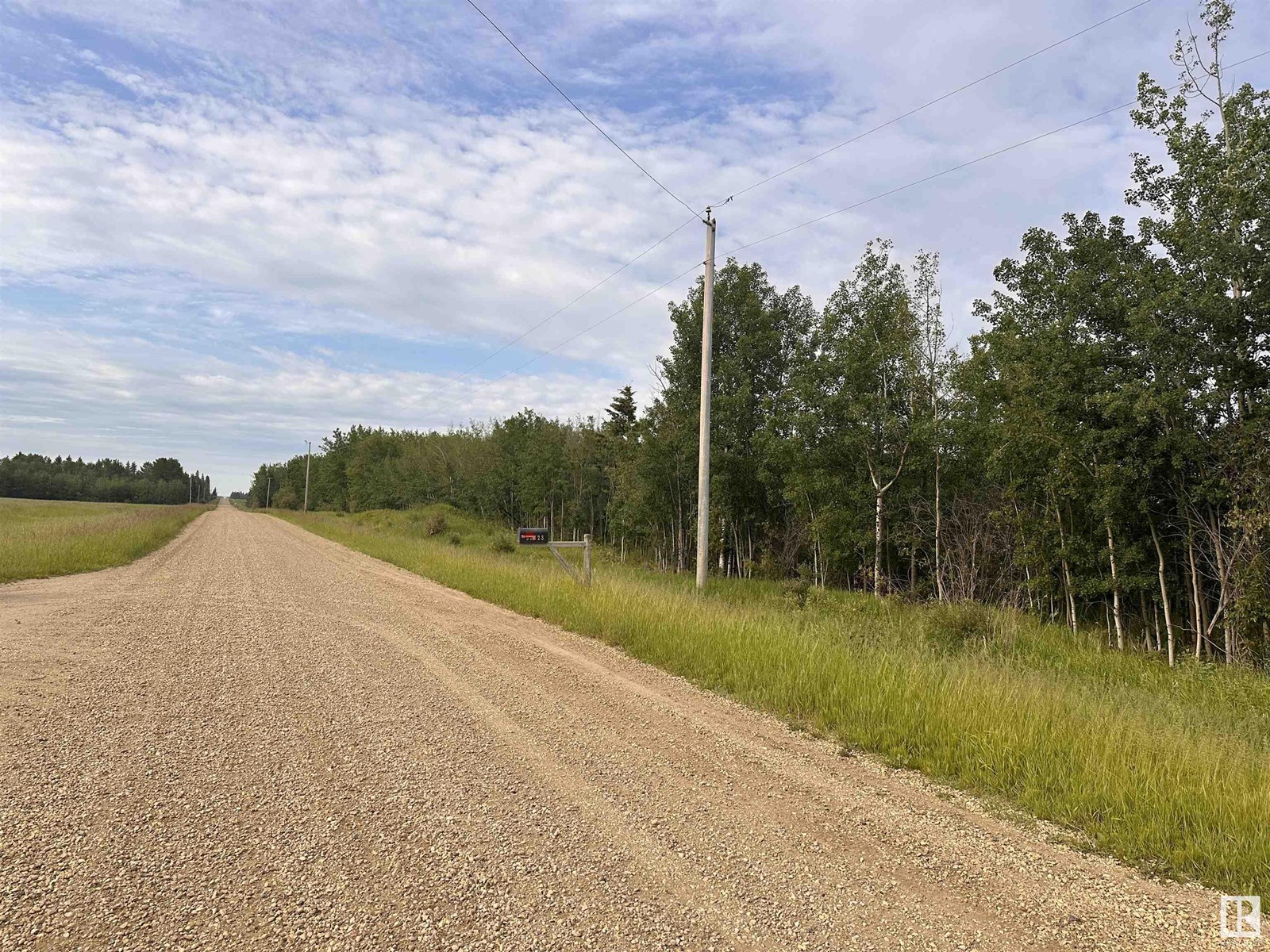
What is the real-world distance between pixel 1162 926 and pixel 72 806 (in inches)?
208

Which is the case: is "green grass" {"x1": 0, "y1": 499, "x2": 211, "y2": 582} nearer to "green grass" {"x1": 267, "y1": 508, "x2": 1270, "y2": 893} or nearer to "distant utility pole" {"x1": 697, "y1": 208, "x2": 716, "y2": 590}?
"green grass" {"x1": 267, "y1": 508, "x2": 1270, "y2": 893}

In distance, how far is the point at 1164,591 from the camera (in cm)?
1131

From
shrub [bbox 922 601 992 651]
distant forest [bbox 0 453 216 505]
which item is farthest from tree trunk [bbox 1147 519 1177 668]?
distant forest [bbox 0 453 216 505]

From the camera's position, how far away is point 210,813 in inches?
136

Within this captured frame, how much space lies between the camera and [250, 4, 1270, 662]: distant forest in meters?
10.1

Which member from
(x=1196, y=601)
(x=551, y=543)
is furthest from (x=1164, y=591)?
(x=551, y=543)

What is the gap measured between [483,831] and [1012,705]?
4239 millimetres

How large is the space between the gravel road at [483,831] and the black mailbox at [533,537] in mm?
6129

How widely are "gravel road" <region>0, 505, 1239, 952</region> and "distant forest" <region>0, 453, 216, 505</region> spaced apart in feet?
454

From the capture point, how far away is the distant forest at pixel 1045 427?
10.1m

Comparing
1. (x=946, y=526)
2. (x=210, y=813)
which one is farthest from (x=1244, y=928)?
(x=946, y=526)

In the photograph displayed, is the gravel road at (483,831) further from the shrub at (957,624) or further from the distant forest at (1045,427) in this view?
the distant forest at (1045,427)

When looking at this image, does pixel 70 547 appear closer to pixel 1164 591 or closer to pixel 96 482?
pixel 1164 591

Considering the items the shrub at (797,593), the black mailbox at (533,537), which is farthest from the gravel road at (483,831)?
the shrub at (797,593)
